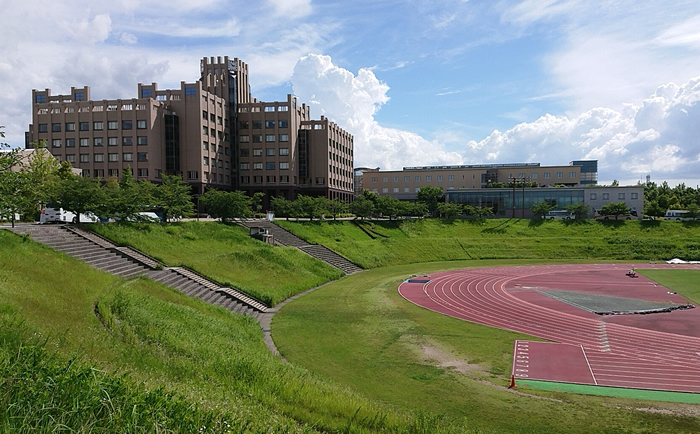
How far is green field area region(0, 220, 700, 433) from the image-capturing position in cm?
686

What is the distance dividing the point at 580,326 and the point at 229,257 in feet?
81.3

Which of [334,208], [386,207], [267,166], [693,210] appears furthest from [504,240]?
[267,166]

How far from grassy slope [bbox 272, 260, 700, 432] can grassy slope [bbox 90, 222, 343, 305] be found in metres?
3.96

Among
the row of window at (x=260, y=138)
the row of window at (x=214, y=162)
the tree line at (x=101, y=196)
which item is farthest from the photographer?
the row of window at (x=260, y=138)

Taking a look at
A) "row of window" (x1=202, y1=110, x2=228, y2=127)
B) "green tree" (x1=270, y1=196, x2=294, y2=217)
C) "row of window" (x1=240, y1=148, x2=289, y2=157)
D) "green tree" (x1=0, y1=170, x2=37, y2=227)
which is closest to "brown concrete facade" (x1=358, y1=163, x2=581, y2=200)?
"row of window" (x1=240, y1=148, x2=289, y2=157)

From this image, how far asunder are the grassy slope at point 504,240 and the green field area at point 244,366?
71.2 feet

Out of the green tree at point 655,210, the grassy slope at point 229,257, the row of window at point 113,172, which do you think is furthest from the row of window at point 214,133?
the green tree at point 655,210

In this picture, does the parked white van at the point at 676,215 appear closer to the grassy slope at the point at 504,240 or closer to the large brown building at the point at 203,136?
the grassy slope at the point at 504,240

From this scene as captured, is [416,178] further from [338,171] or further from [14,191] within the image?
[14,191]

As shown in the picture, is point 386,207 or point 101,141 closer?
point 101,141

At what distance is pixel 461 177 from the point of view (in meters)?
102

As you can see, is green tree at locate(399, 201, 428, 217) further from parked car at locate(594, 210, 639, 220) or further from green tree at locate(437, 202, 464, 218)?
parked car at locate(594, 210, 639, 220)

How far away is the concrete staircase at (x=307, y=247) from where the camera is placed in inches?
1875

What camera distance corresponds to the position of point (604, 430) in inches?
507
